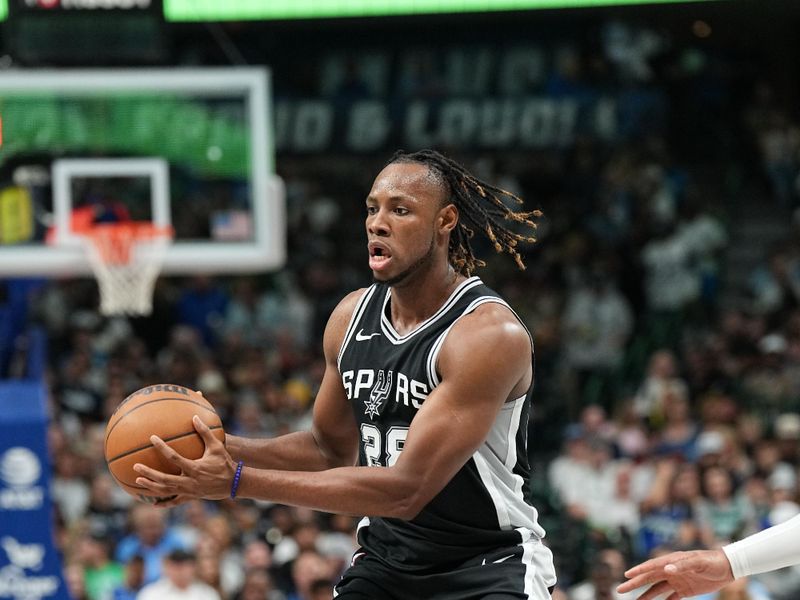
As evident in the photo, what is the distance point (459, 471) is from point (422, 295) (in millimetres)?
592

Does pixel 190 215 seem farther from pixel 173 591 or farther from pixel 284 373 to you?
pixel 284 373

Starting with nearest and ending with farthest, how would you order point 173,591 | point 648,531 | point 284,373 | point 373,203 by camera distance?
1. point 373,203
2. point 173,591
3. point 648,531
4. point 284,373

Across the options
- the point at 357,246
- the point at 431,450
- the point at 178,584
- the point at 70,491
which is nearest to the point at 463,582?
the point at 431,450

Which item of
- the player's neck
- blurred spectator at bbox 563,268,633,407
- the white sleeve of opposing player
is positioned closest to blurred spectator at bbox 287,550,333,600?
the player's neck

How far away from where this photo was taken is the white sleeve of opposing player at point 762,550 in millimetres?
4293

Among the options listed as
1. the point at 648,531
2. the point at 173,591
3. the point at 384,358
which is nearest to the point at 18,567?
the point at 173,591

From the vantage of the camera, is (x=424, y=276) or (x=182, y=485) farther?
(x=424, y=276)

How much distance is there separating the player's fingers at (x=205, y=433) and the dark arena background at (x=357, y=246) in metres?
4.85

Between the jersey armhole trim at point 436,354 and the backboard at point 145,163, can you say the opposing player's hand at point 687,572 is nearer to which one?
the jersey armhole trim at point 436,354

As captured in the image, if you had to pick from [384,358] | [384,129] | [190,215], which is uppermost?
[384,129]

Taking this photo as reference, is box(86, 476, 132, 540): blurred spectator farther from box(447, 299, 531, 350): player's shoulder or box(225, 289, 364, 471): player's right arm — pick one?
box(447, 299, 531, 350): player's shoulder

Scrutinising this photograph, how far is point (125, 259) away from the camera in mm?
9367

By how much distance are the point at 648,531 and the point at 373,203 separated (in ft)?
21.0

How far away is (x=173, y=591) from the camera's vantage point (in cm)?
894
